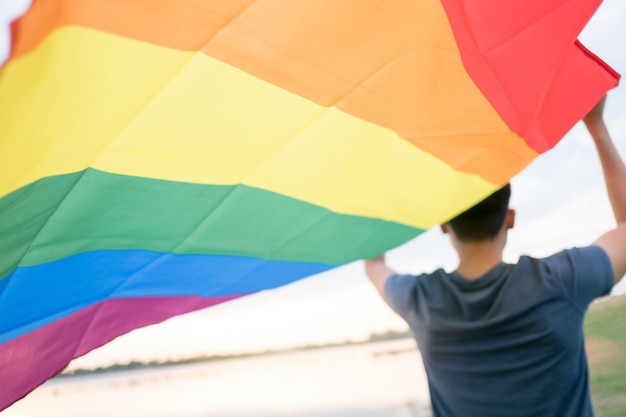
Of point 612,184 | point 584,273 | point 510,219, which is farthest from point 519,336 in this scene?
point 612,184

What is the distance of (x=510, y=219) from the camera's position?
1.12m

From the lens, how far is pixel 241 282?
1.48 metres

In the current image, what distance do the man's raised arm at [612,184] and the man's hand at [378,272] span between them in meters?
0.43

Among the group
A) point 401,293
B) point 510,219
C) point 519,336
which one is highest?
point 510,219

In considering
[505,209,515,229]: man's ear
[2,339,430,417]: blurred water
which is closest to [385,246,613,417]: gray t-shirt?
[505,209,515,229]: man's ear

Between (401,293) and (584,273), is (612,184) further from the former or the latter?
(401,293)

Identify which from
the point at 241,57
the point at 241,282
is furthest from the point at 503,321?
the point at 241,282

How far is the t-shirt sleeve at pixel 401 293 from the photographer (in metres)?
1.07

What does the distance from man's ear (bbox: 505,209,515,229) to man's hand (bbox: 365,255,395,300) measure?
28 cm

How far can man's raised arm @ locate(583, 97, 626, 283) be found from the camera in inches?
38.0

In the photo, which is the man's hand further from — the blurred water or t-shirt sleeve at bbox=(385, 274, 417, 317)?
the blurred water

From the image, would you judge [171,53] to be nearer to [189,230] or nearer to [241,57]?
[241,57]

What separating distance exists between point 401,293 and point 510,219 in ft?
0.89

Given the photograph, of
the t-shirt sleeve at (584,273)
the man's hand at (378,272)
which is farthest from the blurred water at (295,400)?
the t-shirt sleeve at (584,273)
